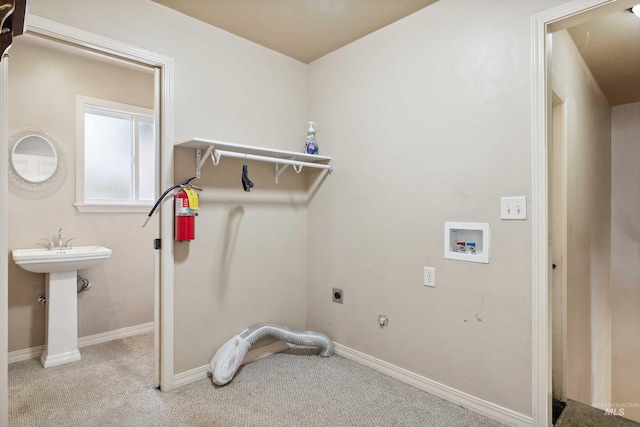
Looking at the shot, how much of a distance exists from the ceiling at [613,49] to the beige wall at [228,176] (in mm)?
2153

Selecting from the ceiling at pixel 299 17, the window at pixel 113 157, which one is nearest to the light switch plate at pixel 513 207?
the ceiling at pixel 299 17

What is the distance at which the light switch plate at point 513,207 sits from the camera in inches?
73.9

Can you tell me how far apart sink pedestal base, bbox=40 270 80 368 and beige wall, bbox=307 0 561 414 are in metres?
1.93

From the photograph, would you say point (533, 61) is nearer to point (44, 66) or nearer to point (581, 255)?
point (581, 255)

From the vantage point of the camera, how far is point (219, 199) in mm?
2566

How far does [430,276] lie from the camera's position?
89.7 inches

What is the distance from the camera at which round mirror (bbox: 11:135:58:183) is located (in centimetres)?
278

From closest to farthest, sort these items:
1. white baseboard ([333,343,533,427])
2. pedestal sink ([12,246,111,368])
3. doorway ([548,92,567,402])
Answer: white baseboard ([333,343,533,427]) → doorway ([548,92,567,402]) → pedestal sink ([12,246,111,368])

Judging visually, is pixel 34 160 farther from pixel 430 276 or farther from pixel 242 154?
pixel 430 276

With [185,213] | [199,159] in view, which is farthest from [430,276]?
[199,159]

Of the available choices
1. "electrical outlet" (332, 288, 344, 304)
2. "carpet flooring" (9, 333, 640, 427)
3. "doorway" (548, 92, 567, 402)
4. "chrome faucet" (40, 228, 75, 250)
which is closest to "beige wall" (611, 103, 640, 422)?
"doorway" (548, 92, 567, 402)

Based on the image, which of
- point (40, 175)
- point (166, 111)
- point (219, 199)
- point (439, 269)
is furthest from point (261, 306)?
point (40, 175)

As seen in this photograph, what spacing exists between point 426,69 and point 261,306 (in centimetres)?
210

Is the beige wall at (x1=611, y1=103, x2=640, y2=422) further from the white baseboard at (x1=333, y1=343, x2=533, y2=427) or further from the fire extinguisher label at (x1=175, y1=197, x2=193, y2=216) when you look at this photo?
the fire extinguisher label at (x1=175, y1=197, x2=193, y2=216)
